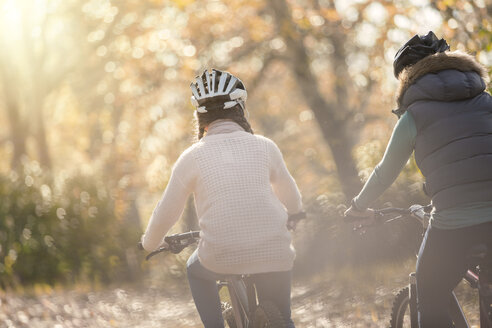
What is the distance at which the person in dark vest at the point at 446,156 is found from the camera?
9.61 ft

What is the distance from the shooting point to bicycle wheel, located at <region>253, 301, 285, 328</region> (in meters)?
3.18

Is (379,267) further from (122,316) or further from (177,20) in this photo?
(177,20)

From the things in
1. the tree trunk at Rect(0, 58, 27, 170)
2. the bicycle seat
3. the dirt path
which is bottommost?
the dirt path

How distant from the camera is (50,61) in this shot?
20172 millimetres

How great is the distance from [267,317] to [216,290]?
448 millimetres

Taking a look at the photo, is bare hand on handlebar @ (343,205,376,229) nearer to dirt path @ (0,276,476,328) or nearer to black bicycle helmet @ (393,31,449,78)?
black bicycle helmet @ (393,31,449,78)

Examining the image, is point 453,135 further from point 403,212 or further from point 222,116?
point 222,116

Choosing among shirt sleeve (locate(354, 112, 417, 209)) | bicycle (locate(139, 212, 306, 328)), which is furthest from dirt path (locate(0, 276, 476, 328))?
shirt sleeve (locate(354, 112, 417, 209))

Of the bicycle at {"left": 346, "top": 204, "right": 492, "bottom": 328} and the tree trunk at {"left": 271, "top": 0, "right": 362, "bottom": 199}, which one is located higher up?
the tree trunk at {"left": 271, "top": 0, "right": 362, "bottom": 199}

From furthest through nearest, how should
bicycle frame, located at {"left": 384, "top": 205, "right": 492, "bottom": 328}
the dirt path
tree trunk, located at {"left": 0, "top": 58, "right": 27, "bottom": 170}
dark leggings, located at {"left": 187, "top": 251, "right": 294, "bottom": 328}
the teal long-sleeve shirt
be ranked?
1. tree trunk, located at {"left": 0, "top": 58, "right": 27, "bottom": 170}
2. the dirt path
3. dark leggings, located at {"left": 187, "top": 251, "right": 294, "bottom": 328}
4. bicycle frame, located at {"left": 384, "top": 205, "right": 492, "bottom": 328}
5. the teal long-sleeve shirt

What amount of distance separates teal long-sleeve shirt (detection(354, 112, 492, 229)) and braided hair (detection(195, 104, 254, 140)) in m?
0.75

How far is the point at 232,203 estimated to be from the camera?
3.24 m

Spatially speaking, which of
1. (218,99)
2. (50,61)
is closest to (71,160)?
(50,61)

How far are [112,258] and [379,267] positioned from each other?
5264mm
